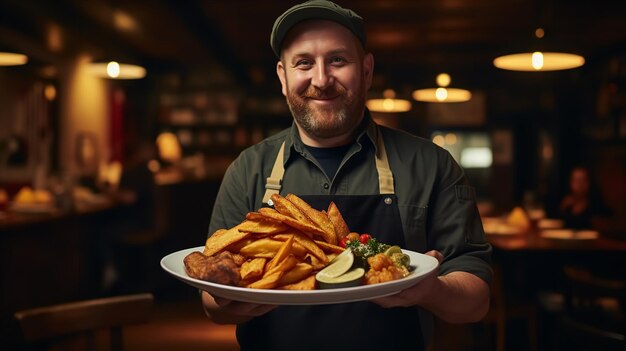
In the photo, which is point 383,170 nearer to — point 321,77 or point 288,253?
point 321,77

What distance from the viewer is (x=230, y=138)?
A: 1347cm

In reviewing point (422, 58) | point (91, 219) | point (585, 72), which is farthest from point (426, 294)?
point (422, 58)

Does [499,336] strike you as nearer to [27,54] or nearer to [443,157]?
[443,157]

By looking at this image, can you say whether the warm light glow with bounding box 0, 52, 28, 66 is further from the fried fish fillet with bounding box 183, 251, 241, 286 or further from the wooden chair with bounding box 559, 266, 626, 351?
the fried fish fillet with bounding box 183, 251, 241, 286

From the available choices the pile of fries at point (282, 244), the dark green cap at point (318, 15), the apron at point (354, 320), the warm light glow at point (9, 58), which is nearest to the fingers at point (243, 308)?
the pile of fries at point (282, 244)

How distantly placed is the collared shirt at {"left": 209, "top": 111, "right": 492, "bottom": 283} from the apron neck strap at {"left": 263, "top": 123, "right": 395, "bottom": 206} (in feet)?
0.06

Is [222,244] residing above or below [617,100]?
below

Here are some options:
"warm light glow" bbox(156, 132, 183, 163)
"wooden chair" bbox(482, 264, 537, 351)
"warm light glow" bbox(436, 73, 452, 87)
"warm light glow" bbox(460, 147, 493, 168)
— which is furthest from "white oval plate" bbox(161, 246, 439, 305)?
"warm light glow" bbox(460, 147, 493, 168)

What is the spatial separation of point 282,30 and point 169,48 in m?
10.3

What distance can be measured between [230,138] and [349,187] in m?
11.7

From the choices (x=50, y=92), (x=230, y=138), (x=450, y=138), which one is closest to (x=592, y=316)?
(x=50, y=92)

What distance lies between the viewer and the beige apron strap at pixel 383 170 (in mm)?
1919

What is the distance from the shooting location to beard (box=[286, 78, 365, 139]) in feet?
5.89

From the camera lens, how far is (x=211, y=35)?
984cm
